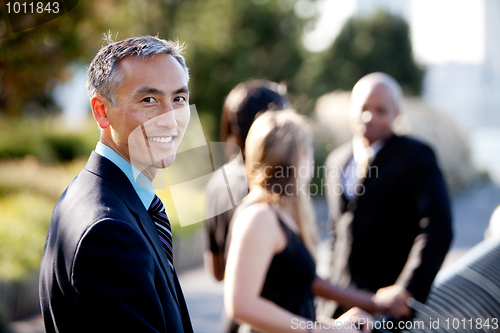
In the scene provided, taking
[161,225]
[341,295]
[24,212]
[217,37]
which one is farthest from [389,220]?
Answer: [217,37]

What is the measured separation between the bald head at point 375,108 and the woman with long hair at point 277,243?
1022 millimetres

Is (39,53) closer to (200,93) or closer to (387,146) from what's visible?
(200,93)

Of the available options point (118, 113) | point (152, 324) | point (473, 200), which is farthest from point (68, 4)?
point (473, 200)

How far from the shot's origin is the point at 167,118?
3.95 feet

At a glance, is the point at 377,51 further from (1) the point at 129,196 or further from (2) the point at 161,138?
(1) the point at 129,196

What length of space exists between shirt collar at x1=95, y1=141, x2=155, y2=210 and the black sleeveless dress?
2.26 ft

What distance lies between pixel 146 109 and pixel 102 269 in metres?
0.47

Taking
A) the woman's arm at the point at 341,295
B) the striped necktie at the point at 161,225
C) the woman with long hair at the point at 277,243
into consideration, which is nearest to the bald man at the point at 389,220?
the woman's arm at the point at 341,295

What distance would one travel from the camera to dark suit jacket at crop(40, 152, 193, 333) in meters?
0.92

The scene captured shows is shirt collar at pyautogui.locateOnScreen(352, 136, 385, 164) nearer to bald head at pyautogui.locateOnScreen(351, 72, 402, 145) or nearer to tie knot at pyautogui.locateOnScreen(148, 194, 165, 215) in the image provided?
bald head at pyautogui.locateOnScreen(351, 72, 402, 145)

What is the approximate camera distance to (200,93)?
13.8m

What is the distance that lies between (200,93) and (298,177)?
40.5 feet


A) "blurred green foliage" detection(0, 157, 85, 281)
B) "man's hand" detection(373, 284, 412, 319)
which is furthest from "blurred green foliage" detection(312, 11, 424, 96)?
"man's hand" detection(373, 284, 412, 319)

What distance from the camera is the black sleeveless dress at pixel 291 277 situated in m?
1.77
